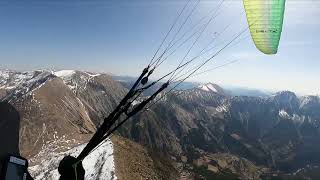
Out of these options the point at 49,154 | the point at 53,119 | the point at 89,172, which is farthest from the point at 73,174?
the point at 53,119

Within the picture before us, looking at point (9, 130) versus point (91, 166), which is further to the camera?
point (91, 166)

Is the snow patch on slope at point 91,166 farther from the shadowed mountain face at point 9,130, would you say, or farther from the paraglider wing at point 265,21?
the paraglider wing at point 265,21

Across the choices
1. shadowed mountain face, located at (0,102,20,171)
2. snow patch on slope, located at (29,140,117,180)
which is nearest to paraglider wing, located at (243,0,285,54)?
shadowed mountain face, located at (0,102,20,171)

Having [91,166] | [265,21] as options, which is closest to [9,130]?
[265,21]

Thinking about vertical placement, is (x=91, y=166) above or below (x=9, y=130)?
below

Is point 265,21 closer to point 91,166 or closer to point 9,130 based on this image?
point 9,130

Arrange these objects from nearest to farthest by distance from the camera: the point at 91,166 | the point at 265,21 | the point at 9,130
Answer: the point at 265,21 → the point at 9,130 → the point at 91,166

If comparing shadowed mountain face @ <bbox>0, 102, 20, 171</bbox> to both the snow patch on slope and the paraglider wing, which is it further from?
the snow patch on slope

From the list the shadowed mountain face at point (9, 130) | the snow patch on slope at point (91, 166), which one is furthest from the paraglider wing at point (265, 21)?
the snow patch on slope at point (91, 166)
